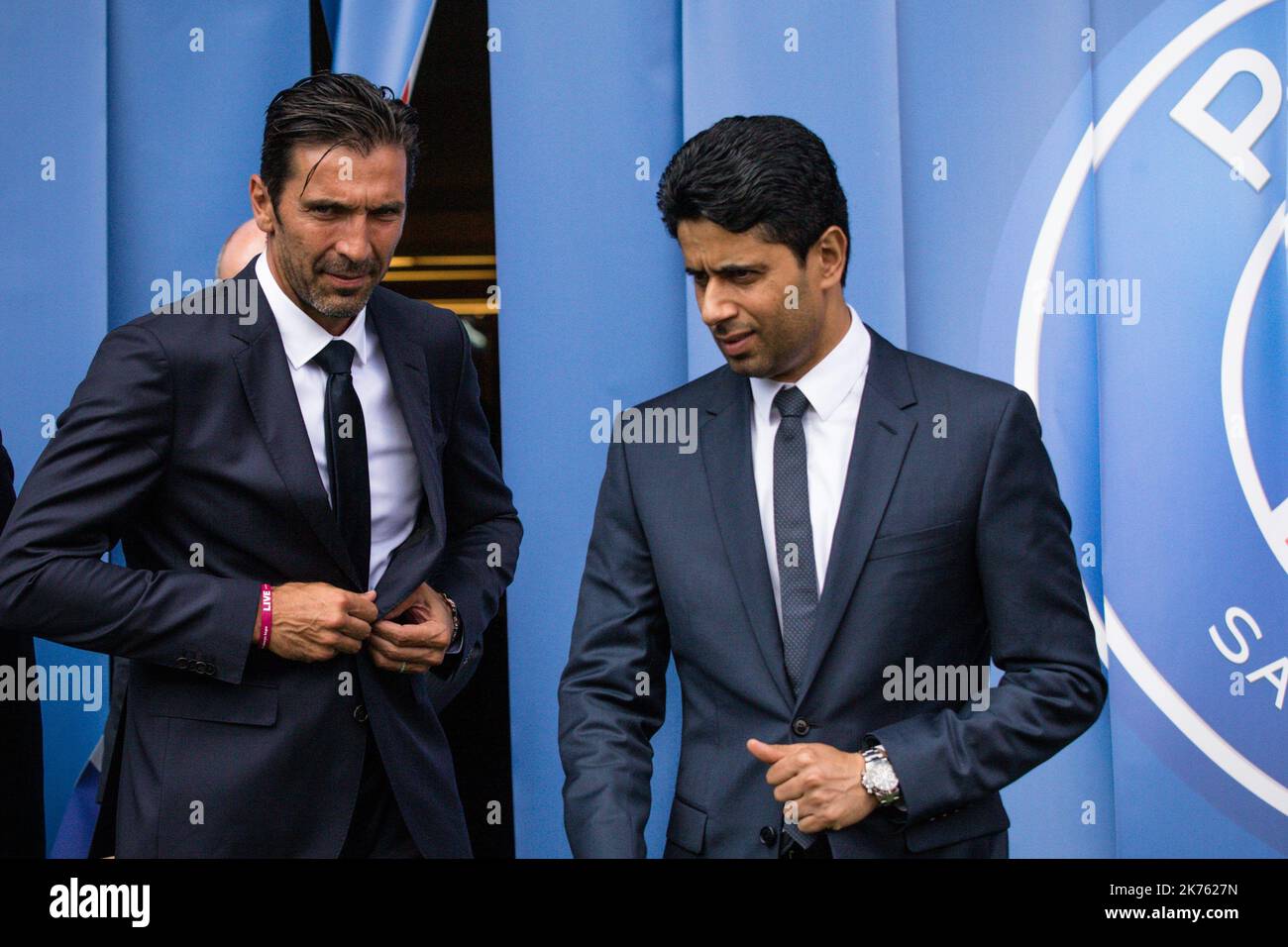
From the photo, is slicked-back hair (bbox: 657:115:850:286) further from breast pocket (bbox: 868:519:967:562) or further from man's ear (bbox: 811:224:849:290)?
breast pocket (bbox: 868:519:967:562)

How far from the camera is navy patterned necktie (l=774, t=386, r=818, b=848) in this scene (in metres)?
2.08

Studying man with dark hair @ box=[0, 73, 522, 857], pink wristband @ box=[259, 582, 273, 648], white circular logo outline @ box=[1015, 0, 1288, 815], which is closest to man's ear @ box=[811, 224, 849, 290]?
man with dark hair @ box=[0, 73, 522, 857]

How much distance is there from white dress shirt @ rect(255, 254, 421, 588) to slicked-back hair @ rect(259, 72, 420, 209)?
174 mm

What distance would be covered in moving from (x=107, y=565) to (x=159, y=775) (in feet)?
1.08

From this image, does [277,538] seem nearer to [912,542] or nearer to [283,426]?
[283,426]

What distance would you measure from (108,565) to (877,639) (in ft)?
3.66

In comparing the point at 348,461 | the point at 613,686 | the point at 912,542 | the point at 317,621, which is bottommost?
the point at 613,686

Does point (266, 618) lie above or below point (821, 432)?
below

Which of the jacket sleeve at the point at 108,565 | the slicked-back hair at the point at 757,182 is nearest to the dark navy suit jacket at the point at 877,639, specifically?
the slicked-back hair at the point at 757,182

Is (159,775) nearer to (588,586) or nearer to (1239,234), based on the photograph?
(588,586)

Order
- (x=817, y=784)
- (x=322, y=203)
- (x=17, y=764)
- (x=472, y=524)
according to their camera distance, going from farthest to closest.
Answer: (x=17, y=764), (x=472, y=524), (x=322, y=203), (x=817, y=784)

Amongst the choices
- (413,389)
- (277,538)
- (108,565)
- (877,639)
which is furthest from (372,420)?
(877,639)

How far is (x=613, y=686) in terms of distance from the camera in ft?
7.05
